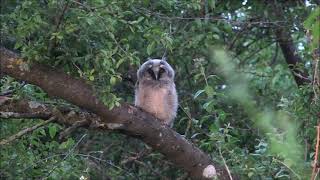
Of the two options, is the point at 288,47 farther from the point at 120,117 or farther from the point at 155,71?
the point at 120,117

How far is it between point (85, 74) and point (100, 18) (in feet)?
1.21

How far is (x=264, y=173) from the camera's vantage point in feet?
16.6

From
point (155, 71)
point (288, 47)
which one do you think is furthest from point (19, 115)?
point (288, 47)

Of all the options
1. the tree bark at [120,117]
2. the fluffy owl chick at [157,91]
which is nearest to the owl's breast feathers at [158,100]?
the fluffy owl chick at [157,91]

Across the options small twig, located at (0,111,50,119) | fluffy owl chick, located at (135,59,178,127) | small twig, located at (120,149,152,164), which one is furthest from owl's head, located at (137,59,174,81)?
small twig, located at (0,111,50,119)

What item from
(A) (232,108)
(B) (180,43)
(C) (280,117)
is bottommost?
(A) (232,108)

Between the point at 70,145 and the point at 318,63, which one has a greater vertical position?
the point at 318,63

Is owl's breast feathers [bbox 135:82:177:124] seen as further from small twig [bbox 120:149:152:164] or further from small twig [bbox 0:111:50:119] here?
small twig [bbox 0:111:50:119]

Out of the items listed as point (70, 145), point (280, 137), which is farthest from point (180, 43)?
point (280, 137)

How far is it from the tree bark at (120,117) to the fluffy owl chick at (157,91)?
115cm

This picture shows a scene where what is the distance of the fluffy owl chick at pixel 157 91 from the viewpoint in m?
6.37

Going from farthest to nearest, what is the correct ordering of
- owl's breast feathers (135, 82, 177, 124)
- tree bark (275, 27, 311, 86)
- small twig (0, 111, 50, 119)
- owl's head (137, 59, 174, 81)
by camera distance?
tree bark (275, 27, 311, 86), owl's head (137, 59, 174, 81), owl's breast feathers (135, 82, 177, 124), small twig (0, 111, 50, 119)

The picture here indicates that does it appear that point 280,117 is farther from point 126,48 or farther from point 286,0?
point 286,0

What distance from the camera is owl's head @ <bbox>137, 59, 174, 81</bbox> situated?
21.6ft
